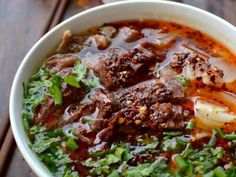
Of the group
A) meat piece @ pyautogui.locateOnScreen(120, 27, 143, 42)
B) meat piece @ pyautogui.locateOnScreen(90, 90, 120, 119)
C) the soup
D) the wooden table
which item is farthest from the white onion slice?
the wooden table

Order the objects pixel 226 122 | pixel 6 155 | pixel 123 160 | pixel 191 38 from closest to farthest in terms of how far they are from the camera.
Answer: pixel 123 160 < pixel 226 122 < pixel 6 155 < pixel 191 38

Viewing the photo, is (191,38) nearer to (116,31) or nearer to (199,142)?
(116,31)

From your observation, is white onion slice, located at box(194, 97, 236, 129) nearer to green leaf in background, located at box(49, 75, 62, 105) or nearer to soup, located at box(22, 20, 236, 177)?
soup, located at box(22, 20, 236, 177)

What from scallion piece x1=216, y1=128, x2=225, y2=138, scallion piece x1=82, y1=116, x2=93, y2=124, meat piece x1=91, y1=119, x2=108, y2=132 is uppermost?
scallion piece x1=216, y1=128, x2=225, y2=138

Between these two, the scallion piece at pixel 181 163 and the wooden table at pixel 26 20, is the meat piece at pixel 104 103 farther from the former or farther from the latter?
the wooden table at pixel 26 20

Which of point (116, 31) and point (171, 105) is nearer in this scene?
point (171, 105)

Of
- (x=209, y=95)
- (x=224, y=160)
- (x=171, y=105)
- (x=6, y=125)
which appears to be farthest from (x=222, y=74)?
(x=6, y=125)

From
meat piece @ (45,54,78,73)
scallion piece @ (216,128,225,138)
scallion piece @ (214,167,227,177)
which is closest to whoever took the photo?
scallion piece @ (214,167,227,177)

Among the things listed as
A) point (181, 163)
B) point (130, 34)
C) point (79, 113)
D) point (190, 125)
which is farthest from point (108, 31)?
point (181, 163)
